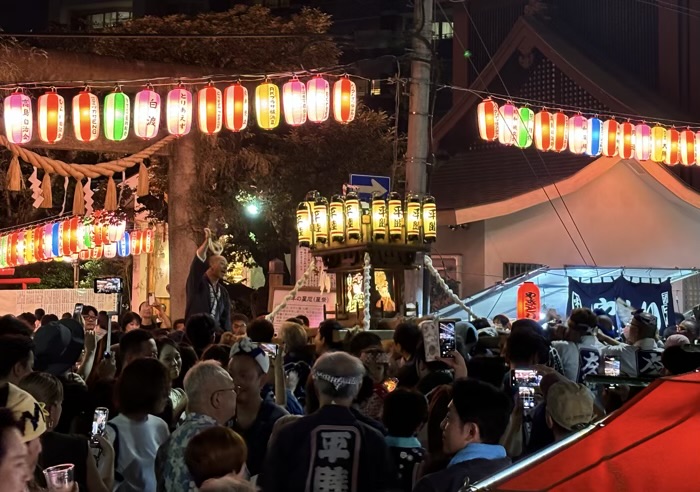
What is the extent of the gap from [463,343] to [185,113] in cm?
939

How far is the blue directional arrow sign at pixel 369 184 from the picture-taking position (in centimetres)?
1512

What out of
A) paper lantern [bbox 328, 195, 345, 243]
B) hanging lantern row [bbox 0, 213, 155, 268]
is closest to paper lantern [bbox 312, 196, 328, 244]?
paper lantern [bbox 328, 195, 345, 243]

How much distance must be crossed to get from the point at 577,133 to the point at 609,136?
26.8 inches

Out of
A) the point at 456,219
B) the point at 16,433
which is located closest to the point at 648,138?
the point at 456,219

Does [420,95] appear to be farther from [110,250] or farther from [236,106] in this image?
[110,250]

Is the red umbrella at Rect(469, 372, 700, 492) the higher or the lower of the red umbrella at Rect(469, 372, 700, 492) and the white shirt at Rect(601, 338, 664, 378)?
the higher

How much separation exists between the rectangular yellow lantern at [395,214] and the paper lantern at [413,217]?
171mm

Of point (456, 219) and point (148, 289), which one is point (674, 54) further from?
point (148, 289)

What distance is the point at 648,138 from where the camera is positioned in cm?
1969

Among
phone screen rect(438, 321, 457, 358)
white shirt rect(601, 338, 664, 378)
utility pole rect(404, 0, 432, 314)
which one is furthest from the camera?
utility pole rect(404, 0, 432, 314)

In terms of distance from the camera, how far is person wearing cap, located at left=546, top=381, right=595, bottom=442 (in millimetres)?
4938

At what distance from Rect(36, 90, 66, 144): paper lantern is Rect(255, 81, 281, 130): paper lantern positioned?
3.19 meters

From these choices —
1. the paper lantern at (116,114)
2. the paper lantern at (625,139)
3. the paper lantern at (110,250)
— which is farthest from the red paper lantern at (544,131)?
the paper lantern at (110,250)

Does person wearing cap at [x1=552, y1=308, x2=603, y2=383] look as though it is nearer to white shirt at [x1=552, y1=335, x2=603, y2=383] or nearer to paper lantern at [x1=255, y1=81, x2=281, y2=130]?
white shirt at [x1=552, y1=335, x2=603, y2=383]
